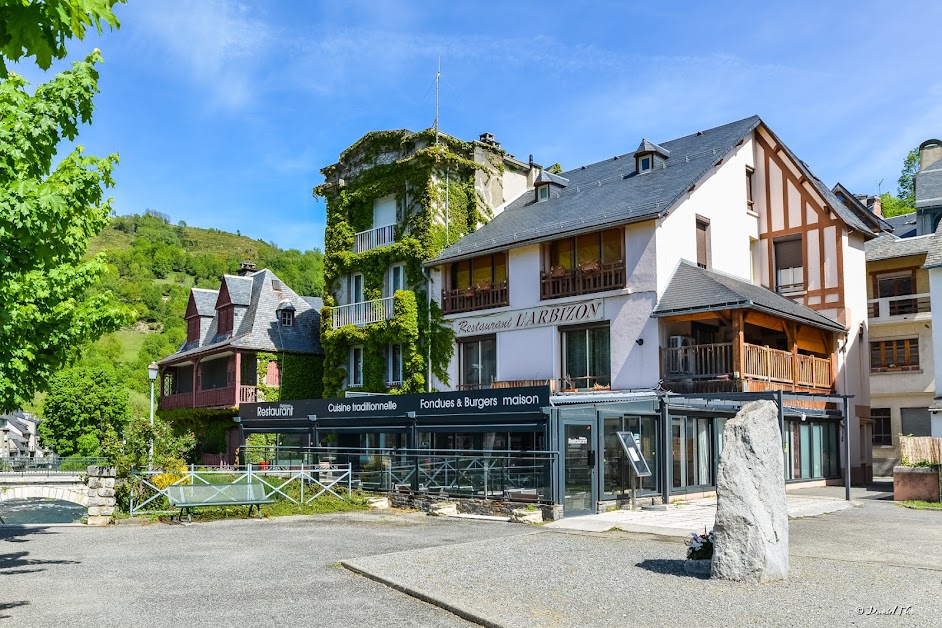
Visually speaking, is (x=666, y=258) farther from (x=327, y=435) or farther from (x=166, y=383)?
(x=166, y=383)

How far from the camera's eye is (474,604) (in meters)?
8.87

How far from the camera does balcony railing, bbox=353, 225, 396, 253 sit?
33250 millimetres

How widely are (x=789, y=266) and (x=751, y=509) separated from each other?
2145 centimetres

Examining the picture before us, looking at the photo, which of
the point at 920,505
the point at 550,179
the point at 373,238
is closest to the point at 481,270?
the point at 550,179

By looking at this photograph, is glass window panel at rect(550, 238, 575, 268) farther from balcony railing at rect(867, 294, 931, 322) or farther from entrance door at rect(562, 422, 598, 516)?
balcony railing at rect(867, 294, 931, 322)

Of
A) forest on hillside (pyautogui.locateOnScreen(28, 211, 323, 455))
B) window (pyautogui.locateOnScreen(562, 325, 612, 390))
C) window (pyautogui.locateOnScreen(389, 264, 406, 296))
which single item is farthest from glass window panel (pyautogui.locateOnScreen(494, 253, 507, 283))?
forest on hillside (pyautogui.locateOnScreen(28, 211, 323, 455))

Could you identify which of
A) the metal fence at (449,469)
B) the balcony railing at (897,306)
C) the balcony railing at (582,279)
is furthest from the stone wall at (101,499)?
the balcony railing at (897,306)

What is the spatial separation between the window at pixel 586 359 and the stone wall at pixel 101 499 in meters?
13.8

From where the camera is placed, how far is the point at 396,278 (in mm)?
32875

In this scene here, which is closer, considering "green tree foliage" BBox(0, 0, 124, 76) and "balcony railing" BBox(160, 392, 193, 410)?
"green tree foliage" BBox(0, 0, 124, 76)

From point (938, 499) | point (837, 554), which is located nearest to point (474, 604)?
point (837, 554)

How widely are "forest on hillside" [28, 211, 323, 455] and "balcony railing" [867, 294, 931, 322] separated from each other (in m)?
56.8

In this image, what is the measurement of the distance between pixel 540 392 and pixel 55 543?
32.4ft

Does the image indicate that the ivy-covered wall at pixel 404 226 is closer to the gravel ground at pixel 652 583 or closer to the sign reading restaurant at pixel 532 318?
the sign reading restaurant at pixel 532 318
